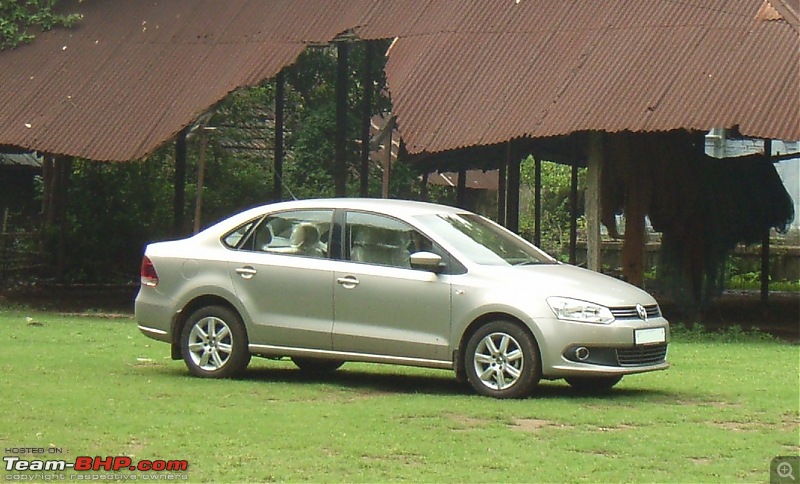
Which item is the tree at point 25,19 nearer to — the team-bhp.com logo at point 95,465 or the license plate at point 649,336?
the license plate at point 649,336

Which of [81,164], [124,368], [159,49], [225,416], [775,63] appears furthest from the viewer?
[81,164]

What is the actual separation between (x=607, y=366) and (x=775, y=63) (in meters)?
8.24

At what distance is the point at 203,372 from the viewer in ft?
40.0

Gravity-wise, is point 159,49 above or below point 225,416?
above

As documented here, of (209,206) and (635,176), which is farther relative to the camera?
(209,206)

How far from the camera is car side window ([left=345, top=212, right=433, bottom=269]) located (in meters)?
11.5

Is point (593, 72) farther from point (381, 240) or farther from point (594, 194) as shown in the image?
point (381, 240)

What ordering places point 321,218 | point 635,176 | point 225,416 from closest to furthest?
point 225,416 → point 321,218 → point 635,176

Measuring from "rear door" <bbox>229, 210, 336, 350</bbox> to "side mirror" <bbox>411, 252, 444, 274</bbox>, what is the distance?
2.90 feet

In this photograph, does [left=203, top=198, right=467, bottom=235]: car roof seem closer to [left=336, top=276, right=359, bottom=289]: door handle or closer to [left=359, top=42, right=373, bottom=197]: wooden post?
[left=336, top=276, right=359, bottom=289]: door handle

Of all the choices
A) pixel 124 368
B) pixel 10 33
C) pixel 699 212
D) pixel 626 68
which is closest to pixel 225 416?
pixel 124 368

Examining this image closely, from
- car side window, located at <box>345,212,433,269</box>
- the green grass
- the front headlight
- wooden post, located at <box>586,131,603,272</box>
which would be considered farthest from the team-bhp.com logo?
wooden post, located at <box>586,131,603,272</box>

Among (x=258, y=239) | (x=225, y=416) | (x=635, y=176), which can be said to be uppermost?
(x=635, y=176)

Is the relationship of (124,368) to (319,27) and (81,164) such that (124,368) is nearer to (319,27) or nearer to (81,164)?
(319,27)
